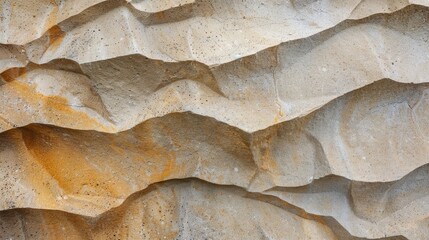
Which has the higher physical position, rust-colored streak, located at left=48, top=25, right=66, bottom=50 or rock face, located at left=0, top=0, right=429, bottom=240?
rust-colored streak, located at left=48, top=25, right=66, bottom=50

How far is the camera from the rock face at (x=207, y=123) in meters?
1.48

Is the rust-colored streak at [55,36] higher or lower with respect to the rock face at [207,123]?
higher

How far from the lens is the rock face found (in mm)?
1478

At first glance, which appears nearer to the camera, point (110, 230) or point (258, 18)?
point (110, 230)

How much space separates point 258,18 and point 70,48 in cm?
61

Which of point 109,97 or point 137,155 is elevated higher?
point 109,97

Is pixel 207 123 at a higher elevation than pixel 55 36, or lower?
lower

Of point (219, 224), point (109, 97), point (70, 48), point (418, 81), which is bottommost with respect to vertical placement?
point (219, 224)

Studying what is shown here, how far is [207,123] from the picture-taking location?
148 centimetres

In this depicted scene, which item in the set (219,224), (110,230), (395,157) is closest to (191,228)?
A: (219,224)

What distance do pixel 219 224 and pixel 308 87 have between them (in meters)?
0.52

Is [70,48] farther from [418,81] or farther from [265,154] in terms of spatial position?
[418,81]

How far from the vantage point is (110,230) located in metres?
1.50

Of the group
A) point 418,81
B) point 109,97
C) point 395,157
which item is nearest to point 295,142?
point 395,157
